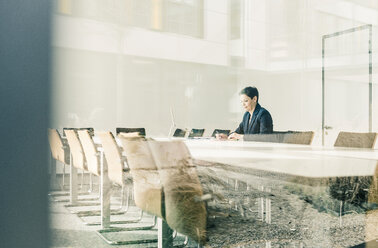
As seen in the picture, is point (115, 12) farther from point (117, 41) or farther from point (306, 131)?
point (306, 131)

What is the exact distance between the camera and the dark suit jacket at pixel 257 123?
248cm

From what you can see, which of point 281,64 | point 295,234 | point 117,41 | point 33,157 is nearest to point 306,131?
point 281,64

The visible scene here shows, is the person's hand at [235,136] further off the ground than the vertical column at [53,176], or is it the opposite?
the person's hand at [235,136]

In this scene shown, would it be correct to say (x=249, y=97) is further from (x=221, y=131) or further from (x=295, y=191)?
(x=295, y=191)

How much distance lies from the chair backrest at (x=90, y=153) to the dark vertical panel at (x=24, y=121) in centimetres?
26

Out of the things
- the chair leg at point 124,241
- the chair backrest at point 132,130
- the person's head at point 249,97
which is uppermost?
the person's head at point 249,97

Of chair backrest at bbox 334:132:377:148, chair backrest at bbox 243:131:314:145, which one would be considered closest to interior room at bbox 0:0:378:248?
chair backrest at bbox 243:131:314:145

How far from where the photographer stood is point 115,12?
1620 mm

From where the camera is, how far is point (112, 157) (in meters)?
1.87

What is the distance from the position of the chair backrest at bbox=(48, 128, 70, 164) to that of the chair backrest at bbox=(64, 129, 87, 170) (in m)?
0.03

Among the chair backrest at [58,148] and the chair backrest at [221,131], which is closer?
the chair backrest at [58,148]

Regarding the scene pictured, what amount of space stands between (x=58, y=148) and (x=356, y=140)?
7.86 feet

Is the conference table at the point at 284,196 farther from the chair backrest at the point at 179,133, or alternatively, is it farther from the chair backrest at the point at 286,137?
the chair backrest at the point at 286,137

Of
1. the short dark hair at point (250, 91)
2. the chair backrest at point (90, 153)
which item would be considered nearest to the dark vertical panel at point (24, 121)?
the chair backrest at point (90, 153)
